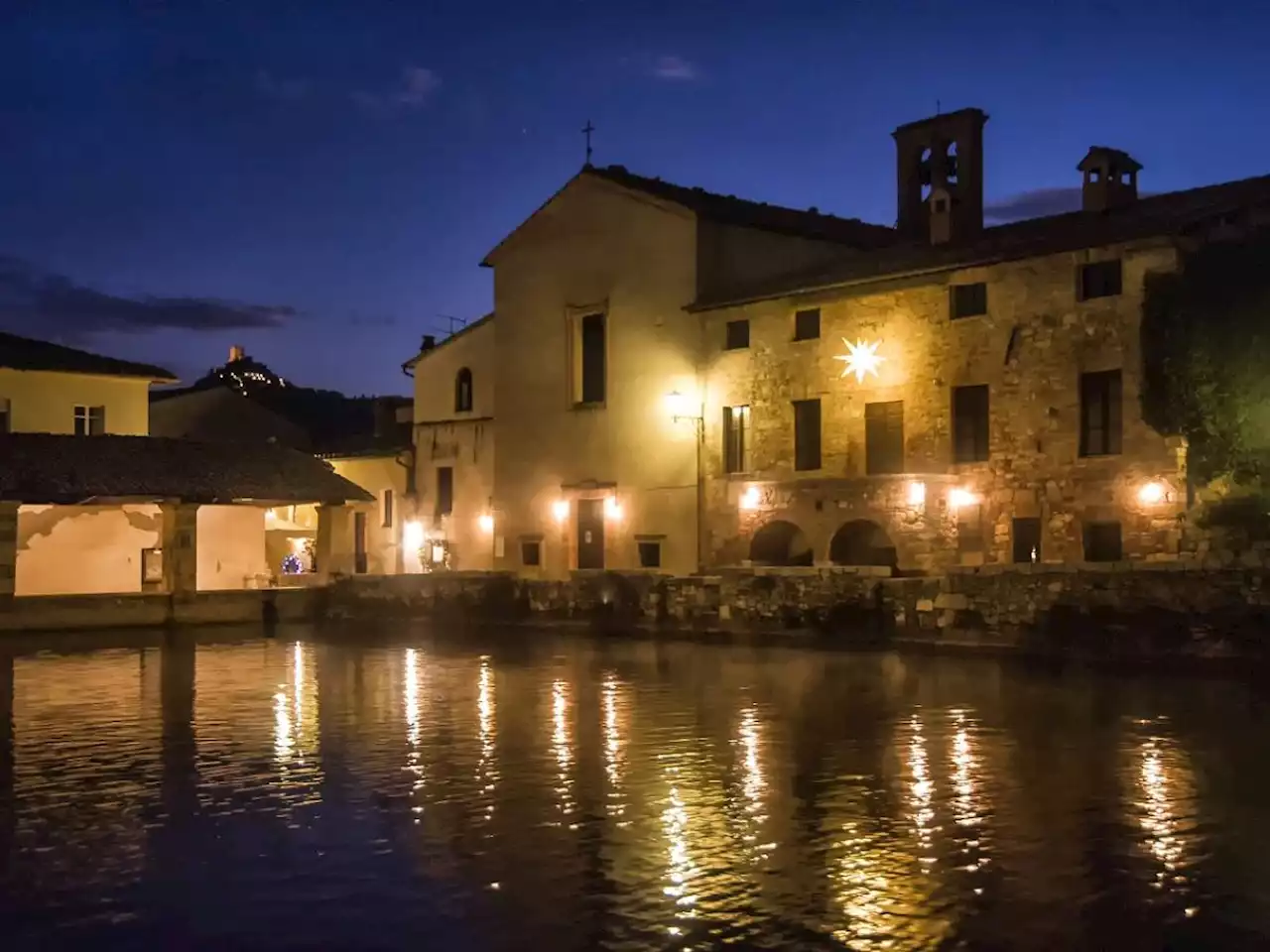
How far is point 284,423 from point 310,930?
54.5 metres

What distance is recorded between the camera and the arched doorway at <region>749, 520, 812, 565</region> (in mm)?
37344

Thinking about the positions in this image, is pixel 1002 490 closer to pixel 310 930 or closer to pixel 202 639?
pixel 202 639

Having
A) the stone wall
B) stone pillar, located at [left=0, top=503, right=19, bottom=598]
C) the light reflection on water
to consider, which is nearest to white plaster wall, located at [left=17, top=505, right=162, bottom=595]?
stone pillar, located at [left=0, top=503, right=19, bottom=598]

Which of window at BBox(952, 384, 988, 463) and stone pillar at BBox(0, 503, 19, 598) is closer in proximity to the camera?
window at BBox(952, 384, 988, 463)

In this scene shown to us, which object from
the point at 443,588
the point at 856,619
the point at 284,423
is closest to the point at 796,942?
the point at 856,619

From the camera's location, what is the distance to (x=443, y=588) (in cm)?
3806

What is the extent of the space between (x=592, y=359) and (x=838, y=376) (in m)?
9.66

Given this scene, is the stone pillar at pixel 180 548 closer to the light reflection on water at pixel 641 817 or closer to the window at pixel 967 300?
the light reflection on water at pixel 641 817

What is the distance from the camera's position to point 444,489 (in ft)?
160

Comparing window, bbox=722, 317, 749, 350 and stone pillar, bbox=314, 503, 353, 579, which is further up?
window, bbox=722, 317, 749, 350

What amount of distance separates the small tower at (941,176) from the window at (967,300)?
149 inches

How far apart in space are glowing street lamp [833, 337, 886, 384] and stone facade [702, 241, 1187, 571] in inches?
3.9

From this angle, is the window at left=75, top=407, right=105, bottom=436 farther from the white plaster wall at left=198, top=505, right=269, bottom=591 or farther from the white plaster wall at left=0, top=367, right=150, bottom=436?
the white plaster wall at left=198, top=505, right=269, bottom=591

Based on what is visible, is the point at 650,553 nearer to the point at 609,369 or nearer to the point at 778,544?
the point at 778,544
